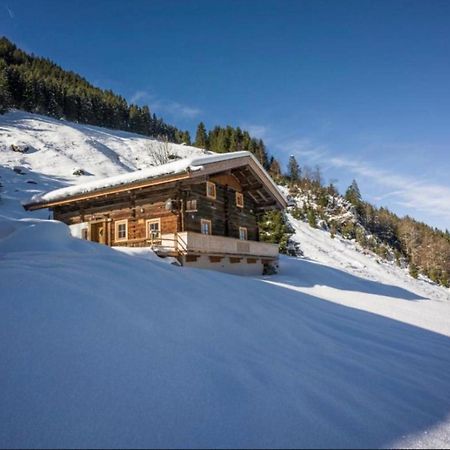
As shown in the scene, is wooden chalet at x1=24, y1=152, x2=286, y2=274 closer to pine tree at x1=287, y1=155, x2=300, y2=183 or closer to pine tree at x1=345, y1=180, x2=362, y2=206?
pine tree at x1=345, y1=180, x2=362, y2=206

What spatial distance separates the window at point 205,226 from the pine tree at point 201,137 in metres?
65.8

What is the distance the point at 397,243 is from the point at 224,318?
7629 cm

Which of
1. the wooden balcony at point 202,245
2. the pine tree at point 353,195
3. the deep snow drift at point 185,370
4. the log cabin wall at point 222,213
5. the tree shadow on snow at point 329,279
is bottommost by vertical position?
the tree shadow on snow at point 329,279

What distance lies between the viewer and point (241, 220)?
20.3m

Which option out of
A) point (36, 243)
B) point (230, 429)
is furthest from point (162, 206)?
point (230, 429)

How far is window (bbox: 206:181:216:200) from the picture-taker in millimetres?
17219

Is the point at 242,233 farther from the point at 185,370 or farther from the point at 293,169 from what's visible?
the point at 293,169

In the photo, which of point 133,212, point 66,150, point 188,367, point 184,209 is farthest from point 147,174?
point 66,150

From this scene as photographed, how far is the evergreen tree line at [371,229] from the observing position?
170 ft

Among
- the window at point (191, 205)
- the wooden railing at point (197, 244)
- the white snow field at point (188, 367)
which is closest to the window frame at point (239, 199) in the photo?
the wooden railing at point (197, 244)

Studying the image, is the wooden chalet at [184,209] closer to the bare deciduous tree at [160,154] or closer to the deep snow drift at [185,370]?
the deep snow drift at [185,370]

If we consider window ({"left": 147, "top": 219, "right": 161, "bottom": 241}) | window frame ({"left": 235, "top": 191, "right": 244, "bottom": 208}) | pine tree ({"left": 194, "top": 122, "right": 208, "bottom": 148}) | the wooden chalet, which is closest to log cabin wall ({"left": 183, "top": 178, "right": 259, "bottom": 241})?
the wooden chalet

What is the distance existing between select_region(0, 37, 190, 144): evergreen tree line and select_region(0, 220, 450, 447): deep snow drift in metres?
63.1

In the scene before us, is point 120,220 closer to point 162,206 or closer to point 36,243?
point 162,206
